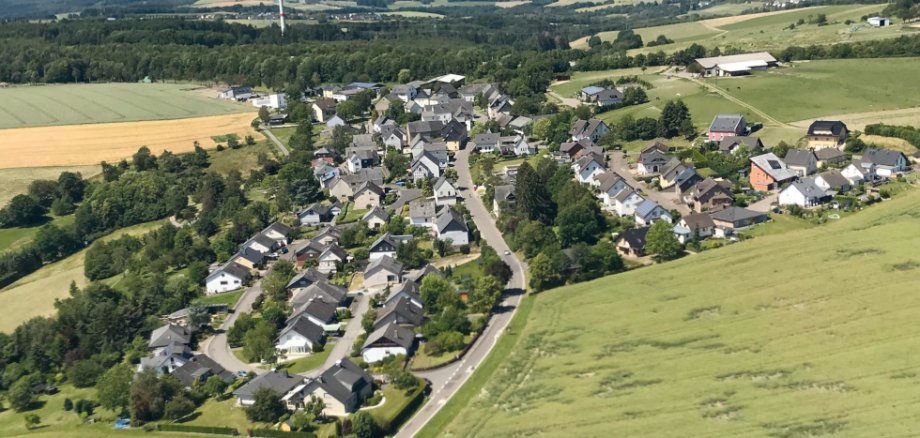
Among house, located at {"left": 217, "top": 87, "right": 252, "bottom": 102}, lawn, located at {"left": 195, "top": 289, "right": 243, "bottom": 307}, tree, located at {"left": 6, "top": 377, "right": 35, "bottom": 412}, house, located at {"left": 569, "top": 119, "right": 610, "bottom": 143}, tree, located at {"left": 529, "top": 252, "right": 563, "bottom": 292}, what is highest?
house, located at {"left": 217, "top": 87, "right": 252, "bottom": 102}

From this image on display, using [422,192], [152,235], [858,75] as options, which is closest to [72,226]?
[152,235]

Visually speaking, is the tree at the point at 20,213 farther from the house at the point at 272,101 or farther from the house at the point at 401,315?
the house at the point at 401,315

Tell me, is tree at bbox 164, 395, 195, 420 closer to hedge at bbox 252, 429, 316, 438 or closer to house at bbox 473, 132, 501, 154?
hedge at bbox 252, 429, 316, 438

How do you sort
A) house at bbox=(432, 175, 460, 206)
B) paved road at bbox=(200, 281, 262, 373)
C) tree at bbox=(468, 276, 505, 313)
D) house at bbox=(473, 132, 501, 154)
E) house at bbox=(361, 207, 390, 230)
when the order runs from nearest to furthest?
1. paved road at bbox=(200, 281, 262, 373)
2. tree at bbox=(468, 276, 505, 313)
3. house at bbox=(361, 207, 390, 230)
4. house at bbox=(432, 175, 460, 206)
5. house at bbox=(473, 132, 501, 154)

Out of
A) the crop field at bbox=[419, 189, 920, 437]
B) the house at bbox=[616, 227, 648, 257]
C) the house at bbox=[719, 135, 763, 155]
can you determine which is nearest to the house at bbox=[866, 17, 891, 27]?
the house at bbox=[719, 135, 763, 155]

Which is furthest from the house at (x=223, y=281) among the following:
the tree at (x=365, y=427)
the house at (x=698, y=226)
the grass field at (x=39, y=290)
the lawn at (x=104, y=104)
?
the lawn at (x=104, y=104)

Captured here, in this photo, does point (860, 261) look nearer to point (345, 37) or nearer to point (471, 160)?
point (471, 160)

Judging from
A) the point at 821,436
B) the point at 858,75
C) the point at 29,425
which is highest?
the point at 858,75
